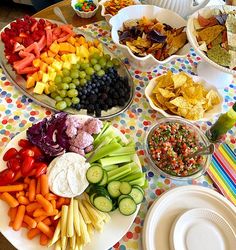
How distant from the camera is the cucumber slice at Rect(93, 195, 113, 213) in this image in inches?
30.5

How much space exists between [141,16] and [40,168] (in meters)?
0.80

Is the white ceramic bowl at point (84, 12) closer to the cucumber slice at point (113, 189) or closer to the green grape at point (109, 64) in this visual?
the green grape at point (109, 64)

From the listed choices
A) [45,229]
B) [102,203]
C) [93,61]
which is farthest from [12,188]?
[93,61]

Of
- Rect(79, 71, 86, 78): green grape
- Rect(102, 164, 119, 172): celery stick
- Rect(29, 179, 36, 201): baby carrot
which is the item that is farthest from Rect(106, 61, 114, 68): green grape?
Rect(29, 179, 36, 201): baby carrot

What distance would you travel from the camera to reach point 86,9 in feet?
4.37

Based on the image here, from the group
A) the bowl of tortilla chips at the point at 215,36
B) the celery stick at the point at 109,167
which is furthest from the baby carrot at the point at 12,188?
the bowl of tortilla chips at the point at 215,36

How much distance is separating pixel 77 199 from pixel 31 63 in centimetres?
54

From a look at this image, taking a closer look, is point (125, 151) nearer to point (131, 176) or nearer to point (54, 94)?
point (131, 176)

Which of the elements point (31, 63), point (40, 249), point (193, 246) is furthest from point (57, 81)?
point (193, 246)

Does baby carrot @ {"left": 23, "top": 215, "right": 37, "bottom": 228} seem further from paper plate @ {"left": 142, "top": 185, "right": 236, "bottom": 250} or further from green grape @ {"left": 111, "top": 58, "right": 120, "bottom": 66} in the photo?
green grape @ {"left": 111, "top": 58, "right": 120, "bottom": 66}

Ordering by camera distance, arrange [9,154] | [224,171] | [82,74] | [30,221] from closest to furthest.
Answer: [30,221] → [9,154] → [224,171] → [82,74]

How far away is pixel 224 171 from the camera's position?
38.4 inches

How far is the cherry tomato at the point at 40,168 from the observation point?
2.63 feet

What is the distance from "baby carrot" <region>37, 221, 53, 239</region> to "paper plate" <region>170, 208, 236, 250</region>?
311mm
